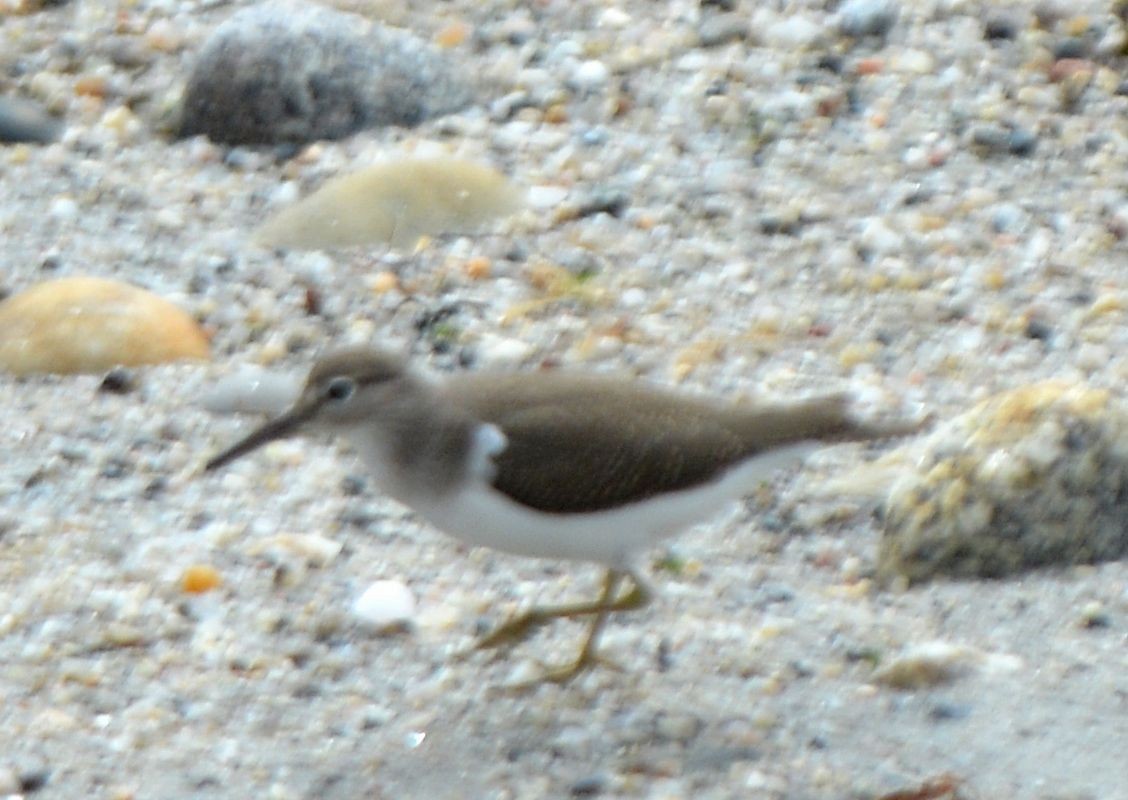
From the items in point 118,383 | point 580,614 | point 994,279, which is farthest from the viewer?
point 994,279

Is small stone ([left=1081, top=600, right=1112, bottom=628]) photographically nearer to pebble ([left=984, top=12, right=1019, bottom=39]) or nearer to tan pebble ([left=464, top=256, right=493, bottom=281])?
tan pebble ([left=464, top=256, right=493, bottom=281])

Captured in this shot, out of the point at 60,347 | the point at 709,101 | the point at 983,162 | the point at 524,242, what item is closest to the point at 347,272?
the point at 524,242

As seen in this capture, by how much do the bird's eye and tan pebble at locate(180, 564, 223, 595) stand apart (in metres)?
0.68

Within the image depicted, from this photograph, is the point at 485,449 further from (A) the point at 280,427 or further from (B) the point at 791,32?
(B) the point at 791,32

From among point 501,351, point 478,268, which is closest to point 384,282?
point 478,268

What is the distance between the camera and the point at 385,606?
436cm

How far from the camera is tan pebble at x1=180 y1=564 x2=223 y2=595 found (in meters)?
4.45

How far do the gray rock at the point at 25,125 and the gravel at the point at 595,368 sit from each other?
0.08 m

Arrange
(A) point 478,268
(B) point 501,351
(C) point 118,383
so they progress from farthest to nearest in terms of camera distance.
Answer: (A) point 478,268 < (B) point 501,351 < (C) point 118,383

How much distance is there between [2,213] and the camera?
605 cm

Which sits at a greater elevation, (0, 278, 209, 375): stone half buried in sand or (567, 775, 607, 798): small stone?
(567, 775, 607, 798): small stone

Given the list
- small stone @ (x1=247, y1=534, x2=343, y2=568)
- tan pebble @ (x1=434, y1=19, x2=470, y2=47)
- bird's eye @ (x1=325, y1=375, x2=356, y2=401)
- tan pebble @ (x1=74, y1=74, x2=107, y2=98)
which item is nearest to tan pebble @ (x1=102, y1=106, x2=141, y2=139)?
tan pebble @ (x1=74, y1=74, x2=107, y2=98)

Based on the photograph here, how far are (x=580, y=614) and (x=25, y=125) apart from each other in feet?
10.5

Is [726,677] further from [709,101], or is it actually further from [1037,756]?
[709,101]
